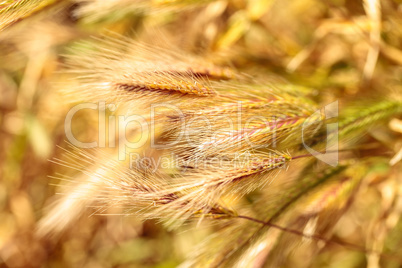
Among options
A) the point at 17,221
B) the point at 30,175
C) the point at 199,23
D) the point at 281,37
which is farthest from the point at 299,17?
the point at 17,221

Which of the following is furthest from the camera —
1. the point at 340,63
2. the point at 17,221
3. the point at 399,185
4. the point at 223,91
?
the point at 17,221

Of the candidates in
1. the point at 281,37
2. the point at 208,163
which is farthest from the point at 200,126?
the point at 281,37

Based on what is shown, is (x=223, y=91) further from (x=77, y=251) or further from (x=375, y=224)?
(x=77, y=251)

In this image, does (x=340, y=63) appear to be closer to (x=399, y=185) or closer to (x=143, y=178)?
(x=399, y=185)

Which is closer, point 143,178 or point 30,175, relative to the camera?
point 143,178

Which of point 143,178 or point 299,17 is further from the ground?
point 299,17

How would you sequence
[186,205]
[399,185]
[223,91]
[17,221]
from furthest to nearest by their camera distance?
[17,221]
[399,185]
[223,91]
[186,205]

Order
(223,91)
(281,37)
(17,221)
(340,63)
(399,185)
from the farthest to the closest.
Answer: (17,221)
(281,37)
(340,63)
(399,185)
(223,91)

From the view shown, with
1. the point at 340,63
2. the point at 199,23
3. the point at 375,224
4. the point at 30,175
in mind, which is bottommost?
the point at 375,224

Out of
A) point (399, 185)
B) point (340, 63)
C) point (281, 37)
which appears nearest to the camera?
point (399, 185)
